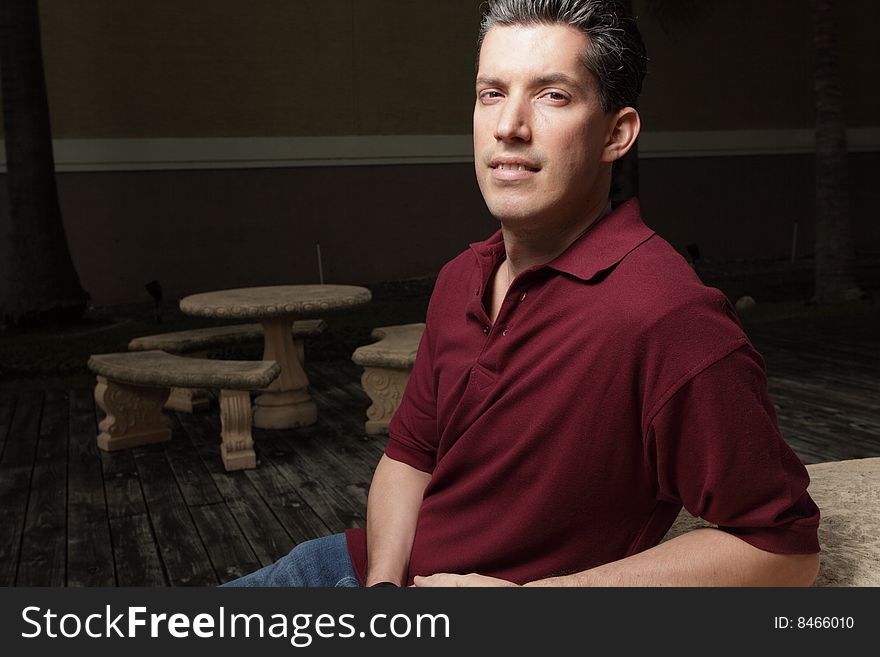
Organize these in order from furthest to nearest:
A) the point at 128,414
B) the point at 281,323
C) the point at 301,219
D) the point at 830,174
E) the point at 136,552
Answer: the point at 301,219, the point at 830,174, the point at 281,323, the point at 128,414, the point at 136,552

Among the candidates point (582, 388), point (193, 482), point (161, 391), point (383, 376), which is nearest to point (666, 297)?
point (582, 388)

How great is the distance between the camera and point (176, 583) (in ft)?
11.6

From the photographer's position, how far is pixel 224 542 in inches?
154

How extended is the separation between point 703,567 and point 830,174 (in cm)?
916

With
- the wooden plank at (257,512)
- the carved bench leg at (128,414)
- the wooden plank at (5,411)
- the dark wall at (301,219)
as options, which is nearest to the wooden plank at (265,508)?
Answer: the wooden plank at (257,512)

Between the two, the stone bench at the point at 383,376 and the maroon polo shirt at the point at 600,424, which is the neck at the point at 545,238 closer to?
the maroon polo shirt at the point at 600,424

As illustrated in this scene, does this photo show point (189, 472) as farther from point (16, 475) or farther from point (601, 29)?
point (601, 29)

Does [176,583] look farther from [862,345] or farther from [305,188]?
[305,188]

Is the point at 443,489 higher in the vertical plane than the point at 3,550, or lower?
higher

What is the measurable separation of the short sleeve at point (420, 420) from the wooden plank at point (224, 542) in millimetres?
2026

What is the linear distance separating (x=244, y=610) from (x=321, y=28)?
11.1 metres

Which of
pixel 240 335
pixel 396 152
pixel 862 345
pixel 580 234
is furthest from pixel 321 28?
pixel 580 234

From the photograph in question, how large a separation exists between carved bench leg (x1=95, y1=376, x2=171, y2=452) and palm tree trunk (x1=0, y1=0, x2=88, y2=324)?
4.16m

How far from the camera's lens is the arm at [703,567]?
1.22 metres
